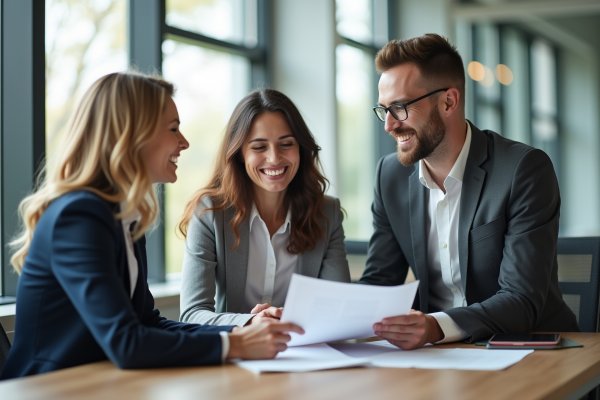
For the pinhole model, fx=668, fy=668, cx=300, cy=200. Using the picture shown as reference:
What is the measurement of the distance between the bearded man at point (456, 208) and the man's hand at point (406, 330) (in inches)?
7.7

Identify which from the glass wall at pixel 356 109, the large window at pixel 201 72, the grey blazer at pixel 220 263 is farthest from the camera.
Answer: the glass wall at pixel 356 109

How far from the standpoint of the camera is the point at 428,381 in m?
1.33

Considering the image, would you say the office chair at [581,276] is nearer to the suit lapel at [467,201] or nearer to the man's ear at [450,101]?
the suit lapel at [467,201]

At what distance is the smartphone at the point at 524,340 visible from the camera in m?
1.66

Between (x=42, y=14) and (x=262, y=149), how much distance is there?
3.70ft

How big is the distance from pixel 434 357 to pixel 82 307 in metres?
0.80

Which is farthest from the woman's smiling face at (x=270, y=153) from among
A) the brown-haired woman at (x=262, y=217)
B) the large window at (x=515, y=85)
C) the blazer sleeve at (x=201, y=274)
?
the large window at (x=515, y=85)

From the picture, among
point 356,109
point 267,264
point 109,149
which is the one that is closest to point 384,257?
point 267,264

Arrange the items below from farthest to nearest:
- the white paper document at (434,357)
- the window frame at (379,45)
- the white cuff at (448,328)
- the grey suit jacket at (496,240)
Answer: the window frame at (379,45) → the grey suit jacket at (496,240) → the white cuff at (448,328) → the white paper document at (434,357)

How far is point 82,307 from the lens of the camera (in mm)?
1362

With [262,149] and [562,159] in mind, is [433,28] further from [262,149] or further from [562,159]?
[562,159]

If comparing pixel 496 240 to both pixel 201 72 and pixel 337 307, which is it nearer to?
pixel 337 307

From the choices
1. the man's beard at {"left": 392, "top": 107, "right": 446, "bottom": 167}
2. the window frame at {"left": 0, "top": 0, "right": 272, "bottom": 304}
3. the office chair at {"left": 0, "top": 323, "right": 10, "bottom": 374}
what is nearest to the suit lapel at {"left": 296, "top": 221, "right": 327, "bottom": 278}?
the man's beard at {"left": 392, "top": 107, "right": 446, "bottom": 167}

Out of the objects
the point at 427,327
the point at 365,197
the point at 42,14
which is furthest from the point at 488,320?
the point at 365,197
